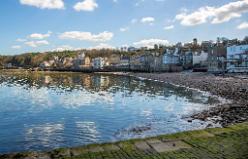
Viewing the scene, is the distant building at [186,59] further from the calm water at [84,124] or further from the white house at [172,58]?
the calm water at [84,124]

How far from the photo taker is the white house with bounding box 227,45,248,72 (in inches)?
3874

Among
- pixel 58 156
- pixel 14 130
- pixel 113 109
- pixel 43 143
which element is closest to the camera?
pixel 58 156

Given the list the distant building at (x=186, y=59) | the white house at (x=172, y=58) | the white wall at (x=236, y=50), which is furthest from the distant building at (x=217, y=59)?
the white house at (x=172, y=58)

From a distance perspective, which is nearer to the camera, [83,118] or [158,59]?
[83,118]

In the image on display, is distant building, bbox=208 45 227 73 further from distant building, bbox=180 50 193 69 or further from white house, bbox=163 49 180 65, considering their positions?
white house, bbox=163 49 180 65

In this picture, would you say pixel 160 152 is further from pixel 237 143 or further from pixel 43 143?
pixel 43 143

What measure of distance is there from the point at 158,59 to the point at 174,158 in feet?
521

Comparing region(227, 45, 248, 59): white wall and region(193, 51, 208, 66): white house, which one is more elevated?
region(227, 45, 248, 59): white wall

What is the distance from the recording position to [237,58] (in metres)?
104

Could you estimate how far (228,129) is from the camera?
580 inches

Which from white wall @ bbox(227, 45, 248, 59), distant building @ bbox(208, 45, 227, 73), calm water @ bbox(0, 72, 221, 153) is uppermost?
white wall @ bbox(227, 45, 248, 59)

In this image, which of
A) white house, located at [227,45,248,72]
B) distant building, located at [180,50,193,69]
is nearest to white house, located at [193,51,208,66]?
distant building, located at [180,50,193,69]

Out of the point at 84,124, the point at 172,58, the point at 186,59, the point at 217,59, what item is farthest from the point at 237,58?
→ the point at 84,124

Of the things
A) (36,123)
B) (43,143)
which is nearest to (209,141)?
(43,143)
